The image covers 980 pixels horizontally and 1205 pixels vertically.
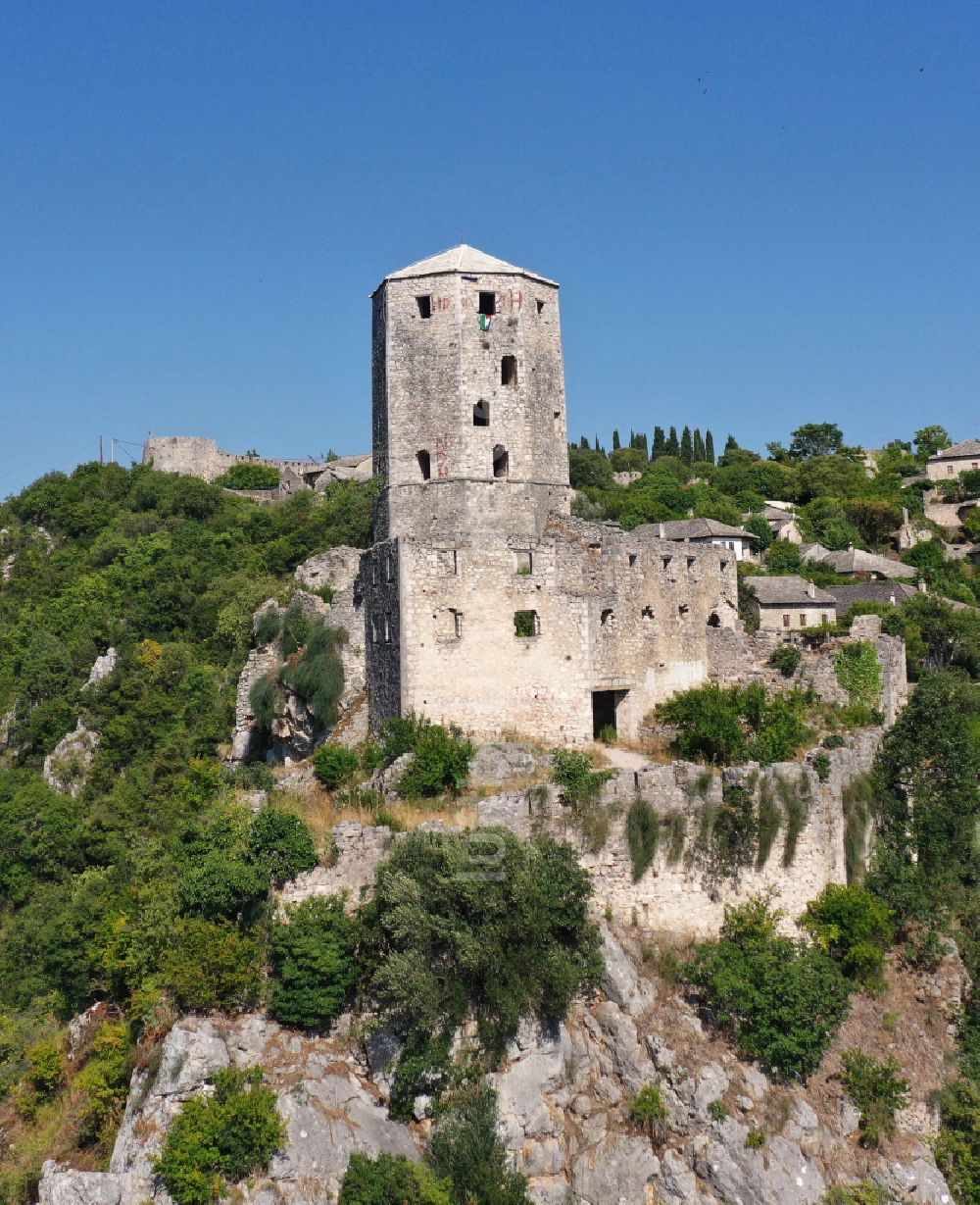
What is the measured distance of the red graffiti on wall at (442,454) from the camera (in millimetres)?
26750

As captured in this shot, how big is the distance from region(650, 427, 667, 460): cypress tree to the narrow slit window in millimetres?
73459

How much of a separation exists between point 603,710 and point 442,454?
7.61m

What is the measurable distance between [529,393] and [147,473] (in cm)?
5017

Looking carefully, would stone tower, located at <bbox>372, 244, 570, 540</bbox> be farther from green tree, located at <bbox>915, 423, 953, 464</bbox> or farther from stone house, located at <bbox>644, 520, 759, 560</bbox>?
green tree, located at <bbox>915, 423, 953, 464</bbox>

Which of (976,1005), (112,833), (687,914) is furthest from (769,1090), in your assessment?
(112,833)

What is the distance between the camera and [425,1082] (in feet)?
60.0

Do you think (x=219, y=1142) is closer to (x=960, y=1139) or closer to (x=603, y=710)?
(x=960, y=1139)

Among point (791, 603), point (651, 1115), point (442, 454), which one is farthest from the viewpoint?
point (791, 603)

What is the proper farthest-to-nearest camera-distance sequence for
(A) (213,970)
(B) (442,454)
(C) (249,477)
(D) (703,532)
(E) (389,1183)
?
(C) (249,477) < (D) (703,532) < (B) (442,454) < (A) (213,970) < (E) (389,1183)

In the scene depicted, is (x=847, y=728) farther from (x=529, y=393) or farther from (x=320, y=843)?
(x=320, y=843)

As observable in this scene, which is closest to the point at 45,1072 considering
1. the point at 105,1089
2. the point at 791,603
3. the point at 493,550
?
the point at 105,1089

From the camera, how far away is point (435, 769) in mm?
22688

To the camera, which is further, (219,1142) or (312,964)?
(312,964)

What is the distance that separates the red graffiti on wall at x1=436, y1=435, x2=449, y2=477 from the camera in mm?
26750
